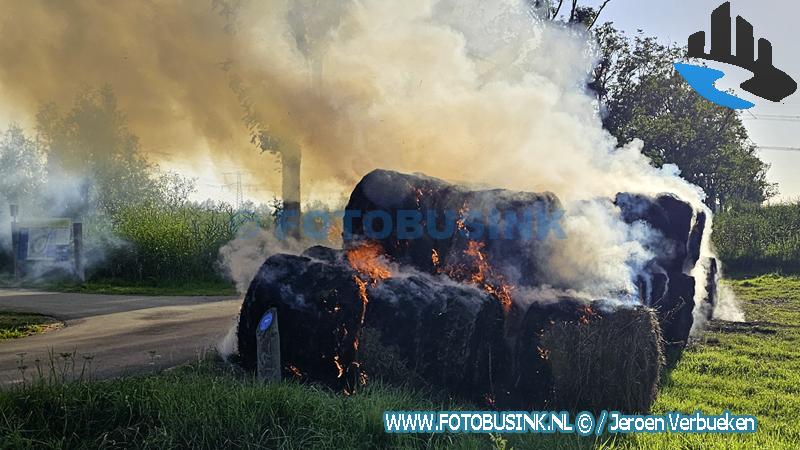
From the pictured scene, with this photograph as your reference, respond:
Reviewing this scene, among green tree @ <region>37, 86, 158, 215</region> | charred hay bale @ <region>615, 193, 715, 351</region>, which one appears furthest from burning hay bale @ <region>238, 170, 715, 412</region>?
green tree @ <region>37, 86, 158, 215</region>

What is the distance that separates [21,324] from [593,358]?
9.96 m

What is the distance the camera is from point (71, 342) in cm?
1045

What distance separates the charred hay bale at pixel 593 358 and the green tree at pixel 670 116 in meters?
30.3

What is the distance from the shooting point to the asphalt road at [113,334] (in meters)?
8.52

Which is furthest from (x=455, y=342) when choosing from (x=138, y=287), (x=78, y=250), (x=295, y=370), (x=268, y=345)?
(x=78, y=250)

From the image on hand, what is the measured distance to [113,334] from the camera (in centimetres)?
1116

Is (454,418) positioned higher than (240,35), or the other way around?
(240,35)

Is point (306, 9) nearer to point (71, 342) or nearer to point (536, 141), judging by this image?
point (536, 141)

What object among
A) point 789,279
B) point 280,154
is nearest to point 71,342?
point 280,154

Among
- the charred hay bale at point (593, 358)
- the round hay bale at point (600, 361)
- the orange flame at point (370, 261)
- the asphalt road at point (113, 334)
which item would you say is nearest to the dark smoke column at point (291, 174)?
the asphalt road at point (113, 334)

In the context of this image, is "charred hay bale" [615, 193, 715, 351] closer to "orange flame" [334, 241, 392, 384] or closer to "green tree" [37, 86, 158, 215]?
"orange flame" [334, 241, 392, 384]

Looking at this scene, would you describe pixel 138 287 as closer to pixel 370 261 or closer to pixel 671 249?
pixel 370 261

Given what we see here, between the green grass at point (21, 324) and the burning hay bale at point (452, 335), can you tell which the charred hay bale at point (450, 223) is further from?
the green grass at point (21, 324)

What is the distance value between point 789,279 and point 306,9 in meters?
19.2
